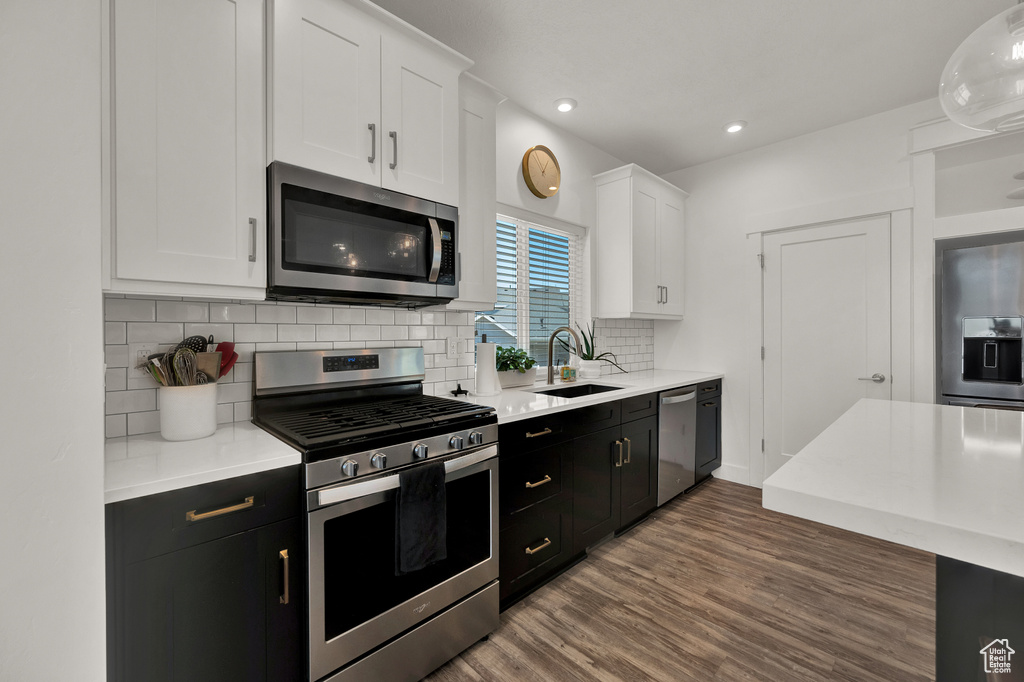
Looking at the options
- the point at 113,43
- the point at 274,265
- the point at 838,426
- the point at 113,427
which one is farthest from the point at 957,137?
the point at 113,427

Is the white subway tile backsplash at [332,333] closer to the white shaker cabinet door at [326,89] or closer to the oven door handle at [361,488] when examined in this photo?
the white shaker cabinet door at [326,89]

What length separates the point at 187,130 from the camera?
1359mm

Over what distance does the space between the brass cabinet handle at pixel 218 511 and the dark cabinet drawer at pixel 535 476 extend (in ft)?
3.29

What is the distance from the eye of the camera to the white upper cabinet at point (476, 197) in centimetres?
218

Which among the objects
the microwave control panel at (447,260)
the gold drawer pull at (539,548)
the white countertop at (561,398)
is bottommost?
the gold drawer pull at (539,548)

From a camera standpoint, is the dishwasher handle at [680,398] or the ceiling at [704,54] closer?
the ceiling at [704,54]

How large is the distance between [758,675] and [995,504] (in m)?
1.26

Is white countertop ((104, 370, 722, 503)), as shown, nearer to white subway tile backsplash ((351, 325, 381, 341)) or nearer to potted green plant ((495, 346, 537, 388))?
white subway tile backsplash ((351, 325, 381, 341))

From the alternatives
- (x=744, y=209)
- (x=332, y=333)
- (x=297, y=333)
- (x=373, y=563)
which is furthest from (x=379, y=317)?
(x=744, y=209)

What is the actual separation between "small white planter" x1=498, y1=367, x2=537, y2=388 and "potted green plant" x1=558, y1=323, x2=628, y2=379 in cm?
43

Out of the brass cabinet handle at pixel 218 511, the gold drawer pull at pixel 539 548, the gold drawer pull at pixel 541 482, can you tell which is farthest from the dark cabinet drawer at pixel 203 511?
the gold drawer pull at pixel 539 548

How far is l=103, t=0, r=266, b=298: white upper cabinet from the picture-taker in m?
1.25

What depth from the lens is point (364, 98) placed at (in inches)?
67.7

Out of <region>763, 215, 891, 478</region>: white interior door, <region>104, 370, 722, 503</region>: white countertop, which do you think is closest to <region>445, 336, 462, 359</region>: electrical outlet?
<region>104, 370, 722, 503</region>: white countertop
